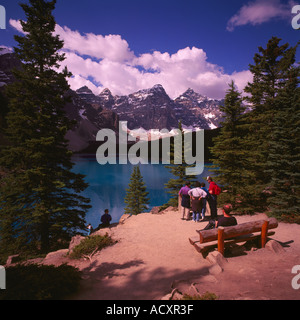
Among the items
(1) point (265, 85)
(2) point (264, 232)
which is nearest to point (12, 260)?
(2) point (264, 232)

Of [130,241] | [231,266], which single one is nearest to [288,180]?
[231,266]

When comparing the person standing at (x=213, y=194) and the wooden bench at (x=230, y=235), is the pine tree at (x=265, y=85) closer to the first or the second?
the person standing at (x=213, y=194)

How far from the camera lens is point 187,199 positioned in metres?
9.89

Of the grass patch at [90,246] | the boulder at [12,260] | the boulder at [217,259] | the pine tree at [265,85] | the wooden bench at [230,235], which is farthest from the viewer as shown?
the pine tree at [265,85]

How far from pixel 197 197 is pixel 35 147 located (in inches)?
400

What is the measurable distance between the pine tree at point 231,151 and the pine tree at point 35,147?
1064cm

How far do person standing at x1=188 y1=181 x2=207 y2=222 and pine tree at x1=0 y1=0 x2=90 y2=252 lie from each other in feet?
25.8

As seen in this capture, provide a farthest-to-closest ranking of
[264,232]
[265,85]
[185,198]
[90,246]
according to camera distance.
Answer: [265,85]
[185,198]
[90,246]
[264,232]

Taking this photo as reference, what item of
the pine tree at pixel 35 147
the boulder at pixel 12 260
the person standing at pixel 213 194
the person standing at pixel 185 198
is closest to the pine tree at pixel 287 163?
the person standing at pixel 213 194

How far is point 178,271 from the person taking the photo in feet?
17.0

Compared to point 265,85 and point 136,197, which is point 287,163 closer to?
point 265,85

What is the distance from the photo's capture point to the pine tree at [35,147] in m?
10.0

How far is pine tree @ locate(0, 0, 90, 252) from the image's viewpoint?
10.0m

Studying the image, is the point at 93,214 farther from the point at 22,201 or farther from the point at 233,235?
the point at 233,235
